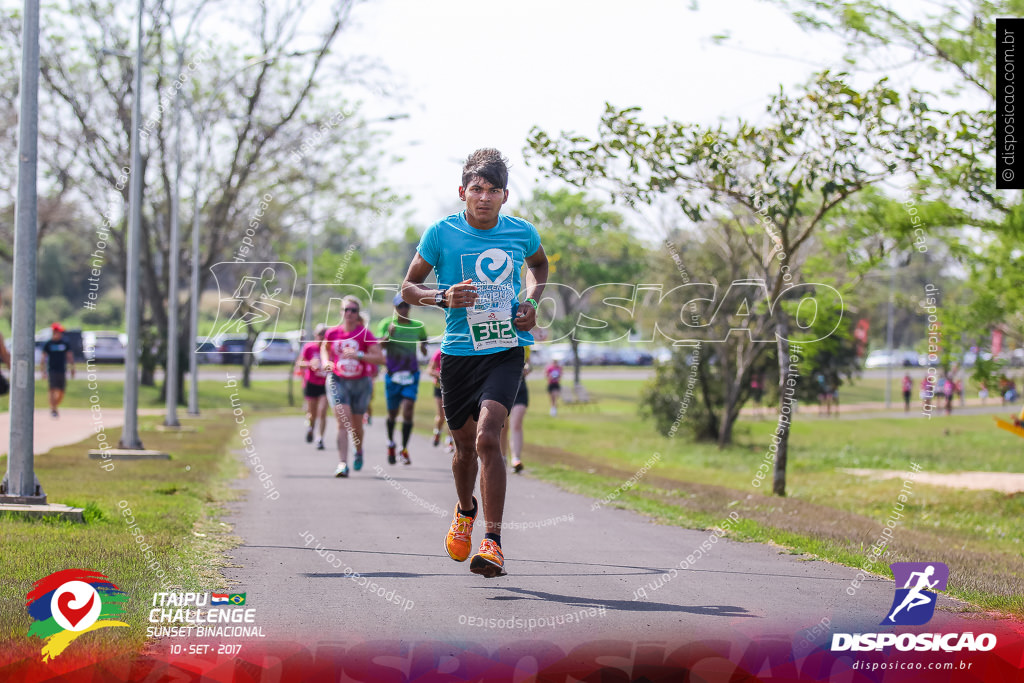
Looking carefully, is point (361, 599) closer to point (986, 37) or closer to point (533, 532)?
point (533, 532)

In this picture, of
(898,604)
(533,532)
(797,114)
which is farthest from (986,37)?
(898,604)

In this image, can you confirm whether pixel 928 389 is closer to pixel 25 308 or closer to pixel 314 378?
pixel 314 378

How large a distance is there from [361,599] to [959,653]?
278 centimetres

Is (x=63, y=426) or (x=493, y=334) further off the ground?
(x=493, y=334)

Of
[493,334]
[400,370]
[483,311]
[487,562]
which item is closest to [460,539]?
[487,562]

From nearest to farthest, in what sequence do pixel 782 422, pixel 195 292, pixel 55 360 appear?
pixel 782 422
pixel 55 360
pixel 195 292

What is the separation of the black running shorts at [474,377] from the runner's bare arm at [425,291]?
0.40 meters

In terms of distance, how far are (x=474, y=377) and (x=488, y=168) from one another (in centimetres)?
109

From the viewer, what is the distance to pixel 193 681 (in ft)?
13.8

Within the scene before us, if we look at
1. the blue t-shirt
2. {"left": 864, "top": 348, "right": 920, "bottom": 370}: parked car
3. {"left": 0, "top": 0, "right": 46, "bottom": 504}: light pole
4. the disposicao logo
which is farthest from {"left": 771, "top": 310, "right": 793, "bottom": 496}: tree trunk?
{"left": 864, "top": 348, "right": 920, "bottom": 370}: parked car

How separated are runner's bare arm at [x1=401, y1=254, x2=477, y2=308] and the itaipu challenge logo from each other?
2004 mm

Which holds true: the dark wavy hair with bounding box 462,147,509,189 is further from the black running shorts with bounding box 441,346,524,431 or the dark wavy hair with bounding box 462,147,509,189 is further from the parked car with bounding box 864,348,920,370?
the parked car with bounding box 864,348,920,370

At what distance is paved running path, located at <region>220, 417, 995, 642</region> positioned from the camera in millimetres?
5184

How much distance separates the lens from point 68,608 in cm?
486
